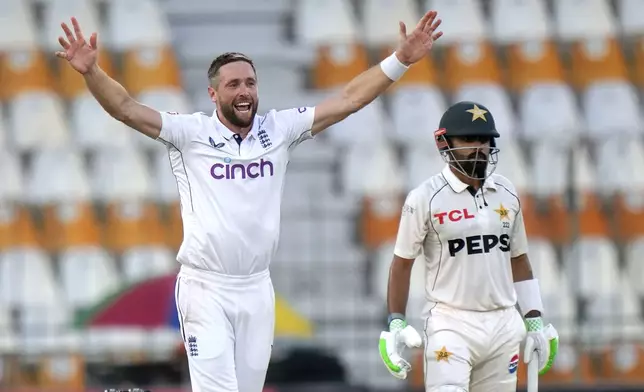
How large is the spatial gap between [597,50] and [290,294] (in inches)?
204

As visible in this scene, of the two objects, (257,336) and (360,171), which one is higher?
(360,171)

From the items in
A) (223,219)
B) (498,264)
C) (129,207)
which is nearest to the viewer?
(223,219)

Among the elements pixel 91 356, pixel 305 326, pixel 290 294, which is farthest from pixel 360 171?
pixel 91 356

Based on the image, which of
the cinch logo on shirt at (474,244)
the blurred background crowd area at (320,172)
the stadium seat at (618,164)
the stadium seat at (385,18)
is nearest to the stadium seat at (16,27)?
the blurred background crowd area at (320,172)

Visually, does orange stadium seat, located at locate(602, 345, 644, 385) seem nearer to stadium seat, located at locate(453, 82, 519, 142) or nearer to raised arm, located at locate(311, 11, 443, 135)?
stadium seat, located at locate(453, 82, 519, 142)

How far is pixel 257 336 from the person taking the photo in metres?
5.96

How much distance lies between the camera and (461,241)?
6328 millimetres

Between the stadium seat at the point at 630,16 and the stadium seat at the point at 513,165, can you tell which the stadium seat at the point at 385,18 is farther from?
the stadium seat at the point at 630,16

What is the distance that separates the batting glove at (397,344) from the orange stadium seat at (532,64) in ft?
29.0

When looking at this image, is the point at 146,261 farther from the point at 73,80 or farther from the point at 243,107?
the point at 243,107

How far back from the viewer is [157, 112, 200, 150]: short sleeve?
6023mm

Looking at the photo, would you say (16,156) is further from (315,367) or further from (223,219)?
(223,219)

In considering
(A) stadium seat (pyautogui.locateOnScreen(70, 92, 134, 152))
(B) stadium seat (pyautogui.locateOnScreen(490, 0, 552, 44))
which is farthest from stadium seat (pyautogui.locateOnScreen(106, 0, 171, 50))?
(B) stadium seat (pyautogui.locateOnScreen(490, 0, 552, 44))

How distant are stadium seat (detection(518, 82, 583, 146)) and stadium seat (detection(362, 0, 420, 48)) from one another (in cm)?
159
